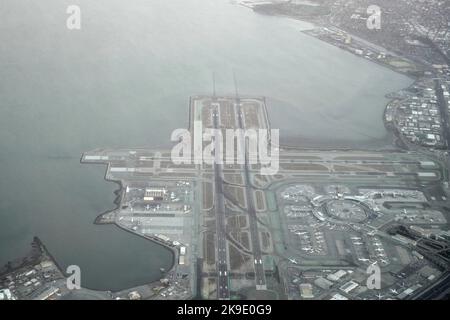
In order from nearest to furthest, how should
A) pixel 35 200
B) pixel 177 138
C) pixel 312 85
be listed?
pixel 35 200 → pixel 177 138 → pixel 312 85

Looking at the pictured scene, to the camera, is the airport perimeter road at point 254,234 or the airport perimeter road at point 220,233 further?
the airport perimeter road at point 254,234

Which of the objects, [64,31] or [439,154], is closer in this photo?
[439,154]

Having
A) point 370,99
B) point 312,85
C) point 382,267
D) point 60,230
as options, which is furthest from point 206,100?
point 382,267

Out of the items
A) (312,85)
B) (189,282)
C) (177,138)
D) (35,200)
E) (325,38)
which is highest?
(325,38)

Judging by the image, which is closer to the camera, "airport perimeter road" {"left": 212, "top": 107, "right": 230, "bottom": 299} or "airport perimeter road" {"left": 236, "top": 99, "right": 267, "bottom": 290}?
"airport perimeter road" {"left": 212, "top": 107, "right": 230, "bottom": 299}

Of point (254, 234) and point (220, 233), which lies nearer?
point (220, 233)

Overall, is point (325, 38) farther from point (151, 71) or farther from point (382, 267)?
point (382, 267)

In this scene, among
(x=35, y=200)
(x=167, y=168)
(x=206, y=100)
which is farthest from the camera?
Result: (x=206, y=100)

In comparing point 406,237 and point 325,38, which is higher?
point 325,38
